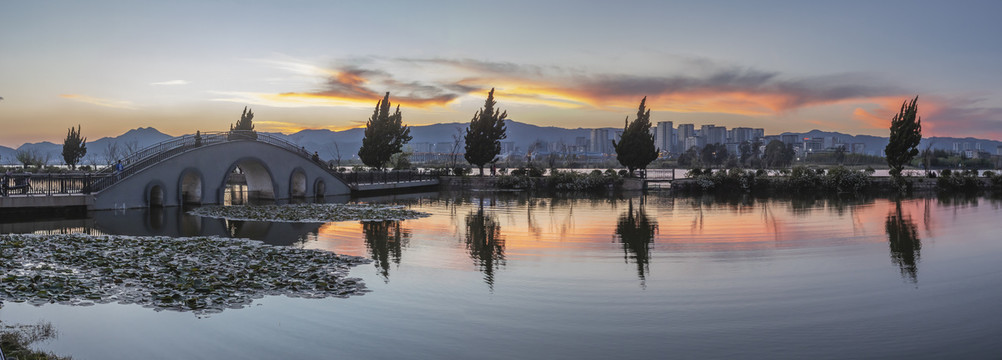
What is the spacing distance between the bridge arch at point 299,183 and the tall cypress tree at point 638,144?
28.1 meters

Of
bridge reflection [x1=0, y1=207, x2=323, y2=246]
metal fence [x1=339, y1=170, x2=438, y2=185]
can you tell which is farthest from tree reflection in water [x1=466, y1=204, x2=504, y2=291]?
metal fence [x1=339, y1=170, x2=438, y2=185]

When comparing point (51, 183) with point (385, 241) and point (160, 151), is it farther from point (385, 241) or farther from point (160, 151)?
point (385, 241)

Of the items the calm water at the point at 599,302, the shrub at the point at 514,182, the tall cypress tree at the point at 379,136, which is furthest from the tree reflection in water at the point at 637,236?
the tall cypress tree at the point at 379,136

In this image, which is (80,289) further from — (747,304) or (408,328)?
(747,304)

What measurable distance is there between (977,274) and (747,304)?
22.7 feet

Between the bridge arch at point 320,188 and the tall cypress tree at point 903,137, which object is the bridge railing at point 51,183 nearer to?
the bridge arch at point 320,188

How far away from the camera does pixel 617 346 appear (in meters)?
9.02

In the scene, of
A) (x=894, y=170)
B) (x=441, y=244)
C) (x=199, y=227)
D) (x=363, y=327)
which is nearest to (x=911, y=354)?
(x=363, y=327)

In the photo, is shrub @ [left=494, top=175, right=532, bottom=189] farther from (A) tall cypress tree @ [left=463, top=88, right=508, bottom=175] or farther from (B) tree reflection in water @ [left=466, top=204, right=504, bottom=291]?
(B) tree reflection in water @ [left=466, top=204, right=504, bottom=291]

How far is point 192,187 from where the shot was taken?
33281 mm

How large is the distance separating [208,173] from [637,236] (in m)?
22.1

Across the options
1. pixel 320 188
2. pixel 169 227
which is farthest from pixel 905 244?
pixel 320 188

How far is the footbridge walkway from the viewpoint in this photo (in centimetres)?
2750

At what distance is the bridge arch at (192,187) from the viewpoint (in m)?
32.7
